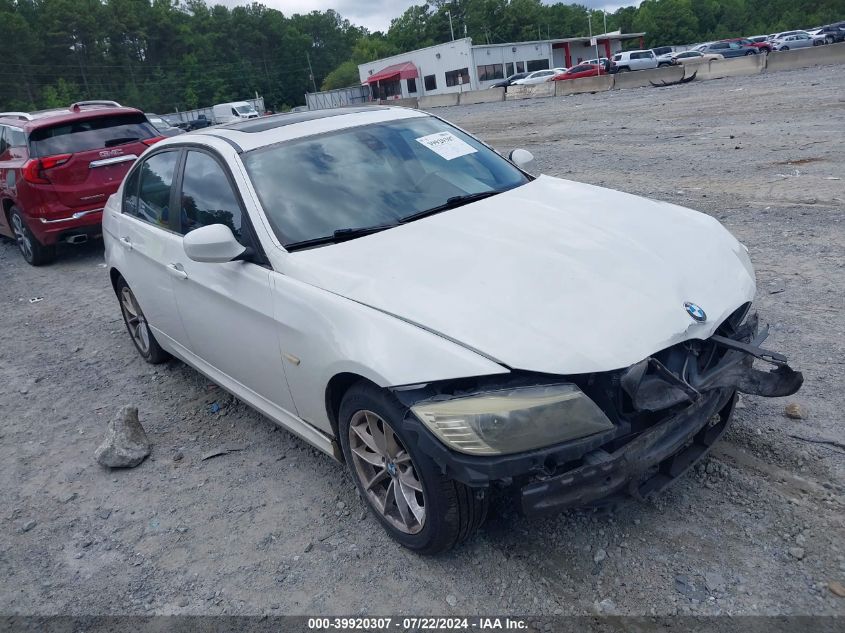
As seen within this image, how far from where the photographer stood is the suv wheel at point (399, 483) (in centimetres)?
279

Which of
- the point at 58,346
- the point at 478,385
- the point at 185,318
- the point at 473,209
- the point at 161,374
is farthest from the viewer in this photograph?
the point at 58,346

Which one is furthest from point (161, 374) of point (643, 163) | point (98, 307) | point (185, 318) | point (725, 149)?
point (725, 149)

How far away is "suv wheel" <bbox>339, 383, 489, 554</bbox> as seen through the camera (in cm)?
279

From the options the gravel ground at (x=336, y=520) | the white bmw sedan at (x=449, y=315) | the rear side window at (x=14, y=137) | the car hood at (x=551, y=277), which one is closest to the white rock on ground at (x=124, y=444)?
the gravel ground at (x=336, y=520)

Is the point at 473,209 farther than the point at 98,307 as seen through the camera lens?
No

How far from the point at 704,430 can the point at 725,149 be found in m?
9.04

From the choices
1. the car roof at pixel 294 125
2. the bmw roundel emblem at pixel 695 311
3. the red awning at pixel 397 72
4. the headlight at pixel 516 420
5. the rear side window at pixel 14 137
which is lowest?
the headlight at pixel 516 420

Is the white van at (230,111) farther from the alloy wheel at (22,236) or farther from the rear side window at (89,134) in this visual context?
the rear side window at (89,134)

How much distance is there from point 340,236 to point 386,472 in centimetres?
119

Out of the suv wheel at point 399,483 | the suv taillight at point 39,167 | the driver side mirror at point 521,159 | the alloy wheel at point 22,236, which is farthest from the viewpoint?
the alloy wheel at point 22,236

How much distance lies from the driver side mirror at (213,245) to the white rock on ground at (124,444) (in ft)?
4.63

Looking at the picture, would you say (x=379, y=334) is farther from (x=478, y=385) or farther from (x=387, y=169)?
(x=387, y=169)

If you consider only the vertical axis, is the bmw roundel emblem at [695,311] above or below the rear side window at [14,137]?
below

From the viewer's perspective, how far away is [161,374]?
18.1 ft
